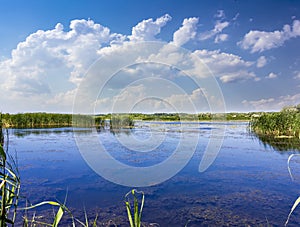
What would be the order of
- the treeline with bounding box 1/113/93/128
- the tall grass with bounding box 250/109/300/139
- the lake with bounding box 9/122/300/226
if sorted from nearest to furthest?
1. the lake with bounding box 9/122/300/226
2. the tall grass with bounding box 250/109/300/139
3. the treeline with bounding box 1/113/93/128

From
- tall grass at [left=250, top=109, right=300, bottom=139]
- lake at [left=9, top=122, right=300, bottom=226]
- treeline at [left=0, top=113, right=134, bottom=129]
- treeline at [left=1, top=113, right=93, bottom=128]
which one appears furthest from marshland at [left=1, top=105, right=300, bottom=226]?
treeline at [left=1, top=113, right=93, bottom=128]

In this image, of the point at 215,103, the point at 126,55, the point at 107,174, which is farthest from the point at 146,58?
the point at 107,174

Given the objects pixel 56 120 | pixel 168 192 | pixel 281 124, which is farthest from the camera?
pixel 56 120

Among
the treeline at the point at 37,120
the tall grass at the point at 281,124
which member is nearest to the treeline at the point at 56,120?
the treeline at the point at 37,120

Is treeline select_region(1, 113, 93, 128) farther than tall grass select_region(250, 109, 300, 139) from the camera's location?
Yes

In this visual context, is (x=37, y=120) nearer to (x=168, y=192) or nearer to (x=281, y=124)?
(x=281, y=124)

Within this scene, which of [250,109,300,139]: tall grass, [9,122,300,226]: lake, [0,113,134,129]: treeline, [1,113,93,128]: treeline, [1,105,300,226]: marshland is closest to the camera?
[1,105,300,226]: marshland

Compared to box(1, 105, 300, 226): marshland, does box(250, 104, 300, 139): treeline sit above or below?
above

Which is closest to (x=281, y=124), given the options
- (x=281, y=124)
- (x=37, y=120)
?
(x=281, y=124)

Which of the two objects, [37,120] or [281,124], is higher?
[281,124]

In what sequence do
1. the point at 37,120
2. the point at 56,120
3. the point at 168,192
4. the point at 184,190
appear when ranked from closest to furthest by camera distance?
the point at 168,192 < the point at 184,190 < the point at 37,120 < the point at 56,120

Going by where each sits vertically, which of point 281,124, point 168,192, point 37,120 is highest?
point 281,124

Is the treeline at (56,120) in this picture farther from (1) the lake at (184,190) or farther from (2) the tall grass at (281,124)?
(1) the lake at (184,190)

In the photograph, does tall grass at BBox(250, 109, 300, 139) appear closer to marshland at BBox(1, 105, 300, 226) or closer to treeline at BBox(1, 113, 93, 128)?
marshland at BBox(1, 105, 300, 226)
